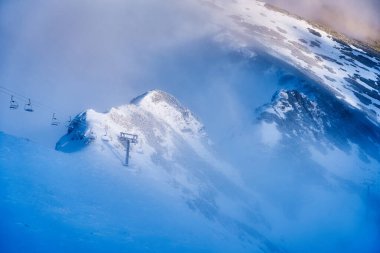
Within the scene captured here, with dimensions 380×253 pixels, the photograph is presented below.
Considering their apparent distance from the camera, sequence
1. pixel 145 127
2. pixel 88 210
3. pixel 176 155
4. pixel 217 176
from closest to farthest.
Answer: pixel 88 210
pixel 176 155
pixel 145 127
pixel 217 176

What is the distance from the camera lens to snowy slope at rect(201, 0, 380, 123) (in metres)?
68.4

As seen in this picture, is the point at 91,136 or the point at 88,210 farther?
the point at 91,136

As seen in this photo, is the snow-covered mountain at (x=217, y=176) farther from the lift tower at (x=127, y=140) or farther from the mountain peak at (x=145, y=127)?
the lift tower at (x=127, y=140)

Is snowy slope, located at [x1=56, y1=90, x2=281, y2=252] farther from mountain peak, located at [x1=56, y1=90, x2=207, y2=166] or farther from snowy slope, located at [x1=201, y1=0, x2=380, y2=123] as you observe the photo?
snowy slope, located at [x1=201, y1=0, x2=380, y2=123]

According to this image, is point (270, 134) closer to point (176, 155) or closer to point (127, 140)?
point (176, 155)

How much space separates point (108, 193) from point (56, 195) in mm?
5489

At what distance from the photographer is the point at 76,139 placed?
129 ft

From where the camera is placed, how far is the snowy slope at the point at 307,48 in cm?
6838

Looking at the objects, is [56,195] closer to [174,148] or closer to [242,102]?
[174,148]

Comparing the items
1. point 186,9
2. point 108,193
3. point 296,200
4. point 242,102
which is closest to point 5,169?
point 108,193

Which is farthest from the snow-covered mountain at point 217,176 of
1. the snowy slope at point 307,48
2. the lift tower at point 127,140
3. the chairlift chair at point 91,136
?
the snowy slope at point 307,48

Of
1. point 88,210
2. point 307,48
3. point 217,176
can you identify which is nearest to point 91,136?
point 88,210

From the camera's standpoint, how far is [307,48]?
8331cm

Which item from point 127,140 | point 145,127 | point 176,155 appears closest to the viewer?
point 127,140
